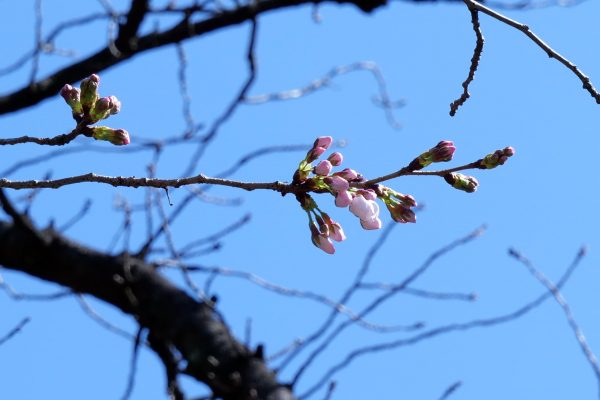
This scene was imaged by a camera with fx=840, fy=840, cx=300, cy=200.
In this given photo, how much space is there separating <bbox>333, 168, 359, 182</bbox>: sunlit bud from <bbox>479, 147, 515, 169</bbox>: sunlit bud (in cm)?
27

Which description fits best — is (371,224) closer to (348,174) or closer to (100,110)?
(348,174)

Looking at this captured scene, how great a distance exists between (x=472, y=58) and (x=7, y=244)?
2651 mm

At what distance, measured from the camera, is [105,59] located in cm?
416

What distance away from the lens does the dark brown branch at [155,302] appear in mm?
3109

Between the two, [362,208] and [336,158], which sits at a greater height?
[336,158]

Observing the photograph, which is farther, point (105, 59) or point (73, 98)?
point (105, 59)

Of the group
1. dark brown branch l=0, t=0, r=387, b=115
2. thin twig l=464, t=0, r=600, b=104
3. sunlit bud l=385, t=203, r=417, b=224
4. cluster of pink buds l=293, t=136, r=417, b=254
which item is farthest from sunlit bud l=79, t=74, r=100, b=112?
dark brown branch l=0, t=0, r=387, b=115

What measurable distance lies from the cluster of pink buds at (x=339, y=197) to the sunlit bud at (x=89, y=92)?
49cm

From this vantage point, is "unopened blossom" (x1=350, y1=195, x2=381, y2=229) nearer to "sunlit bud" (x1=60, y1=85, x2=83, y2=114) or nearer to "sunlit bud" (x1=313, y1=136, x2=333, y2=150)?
"sunlit bud" (x1=313, y1=136, x2=333, y2=150)

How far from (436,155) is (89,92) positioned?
2.53ft

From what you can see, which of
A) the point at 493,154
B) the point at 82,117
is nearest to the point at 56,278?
the point at 82,117

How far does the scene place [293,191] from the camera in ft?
5.62

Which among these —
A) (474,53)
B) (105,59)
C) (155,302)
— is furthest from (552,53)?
(105,59)

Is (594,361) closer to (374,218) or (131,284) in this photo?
(374,218)
